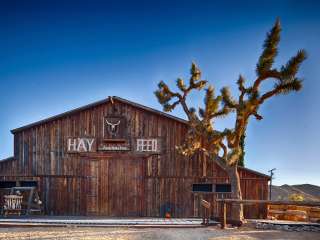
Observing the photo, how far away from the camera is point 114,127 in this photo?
1811 cm

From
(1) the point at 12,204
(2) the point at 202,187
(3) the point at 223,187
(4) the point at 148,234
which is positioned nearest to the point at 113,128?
(2) the point at 202,187

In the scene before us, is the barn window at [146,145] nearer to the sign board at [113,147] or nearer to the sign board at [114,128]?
the sign board at [113,147]

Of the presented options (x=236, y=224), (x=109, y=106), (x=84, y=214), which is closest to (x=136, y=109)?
(x=109, y=106)

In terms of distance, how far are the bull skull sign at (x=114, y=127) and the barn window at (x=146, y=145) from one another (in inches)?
42.3

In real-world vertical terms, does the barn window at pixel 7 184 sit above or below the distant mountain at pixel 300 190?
above

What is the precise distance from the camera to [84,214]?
17.8m

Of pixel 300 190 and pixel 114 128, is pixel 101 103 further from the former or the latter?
pixel 300 190

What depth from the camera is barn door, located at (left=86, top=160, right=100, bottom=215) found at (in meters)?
17.8

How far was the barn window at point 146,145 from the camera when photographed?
18.0m

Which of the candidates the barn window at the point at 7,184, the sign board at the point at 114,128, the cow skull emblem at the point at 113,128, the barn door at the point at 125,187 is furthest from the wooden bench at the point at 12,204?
the cow skull emblem at the point at 113,128

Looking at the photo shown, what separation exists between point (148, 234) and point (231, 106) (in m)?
7.19

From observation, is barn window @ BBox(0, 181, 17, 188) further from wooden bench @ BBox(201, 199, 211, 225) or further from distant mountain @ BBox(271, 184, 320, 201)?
distant mountain @ BBox(271, 184, 320, 201)

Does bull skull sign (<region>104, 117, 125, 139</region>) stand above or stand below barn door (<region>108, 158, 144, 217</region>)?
above

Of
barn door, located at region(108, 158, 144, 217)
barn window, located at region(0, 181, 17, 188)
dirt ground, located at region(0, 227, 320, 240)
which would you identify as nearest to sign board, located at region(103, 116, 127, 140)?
barn door, located at region(108, 158, 144, 217)
